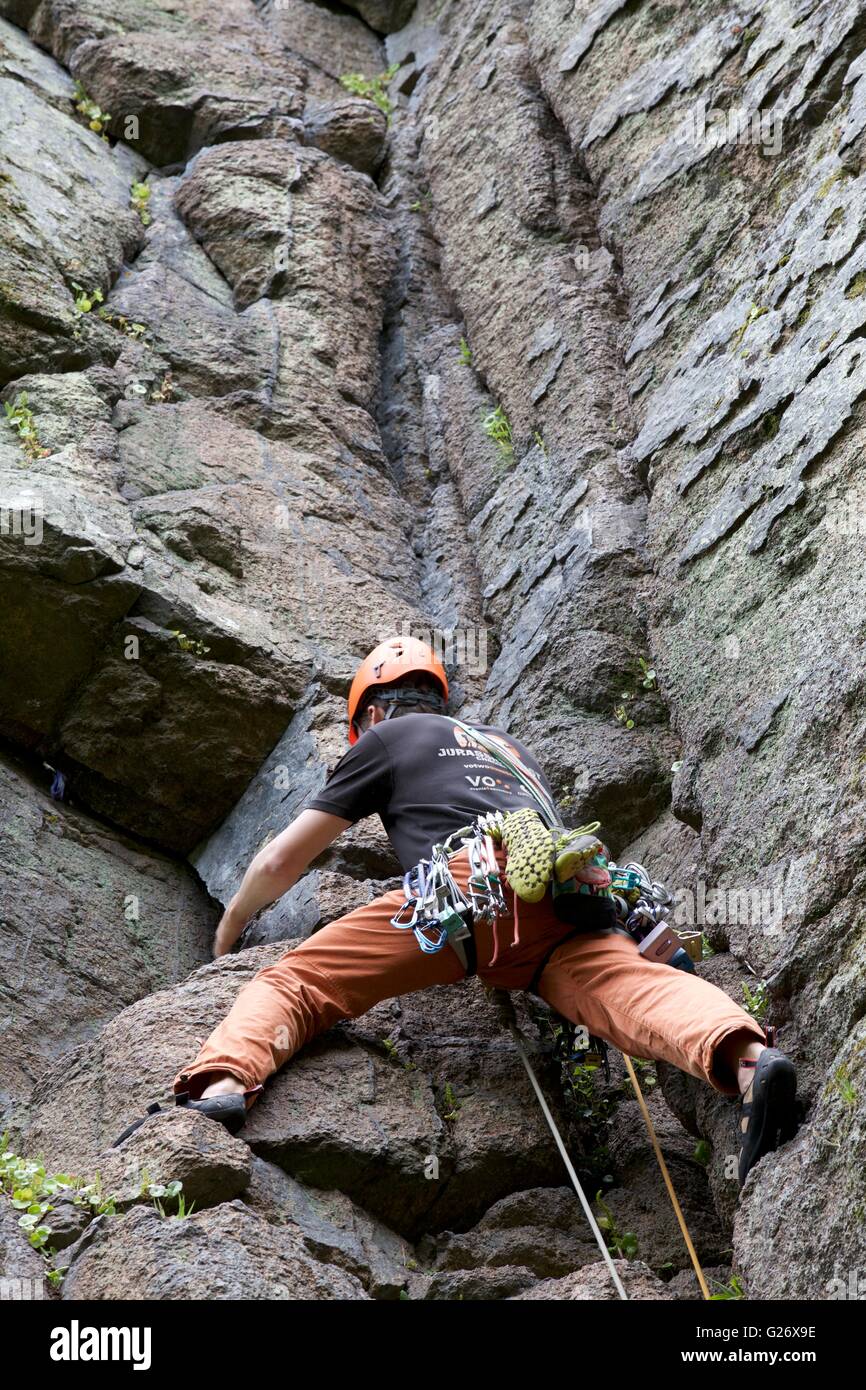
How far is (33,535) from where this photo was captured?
638cm

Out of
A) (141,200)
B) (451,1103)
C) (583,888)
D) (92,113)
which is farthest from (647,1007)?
(92,113)

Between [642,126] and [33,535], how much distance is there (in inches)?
174

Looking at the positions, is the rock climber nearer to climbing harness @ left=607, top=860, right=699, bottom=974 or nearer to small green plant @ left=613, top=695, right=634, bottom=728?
climbing harness @ left=607, top=860, right=699, bottom=974

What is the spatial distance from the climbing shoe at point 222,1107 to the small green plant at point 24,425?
3.92 meters

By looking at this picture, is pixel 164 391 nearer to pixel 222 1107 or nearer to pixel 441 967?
pixel 441 967

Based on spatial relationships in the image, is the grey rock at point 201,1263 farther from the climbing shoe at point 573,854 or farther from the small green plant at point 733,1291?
the climbing shoe at point 573,854

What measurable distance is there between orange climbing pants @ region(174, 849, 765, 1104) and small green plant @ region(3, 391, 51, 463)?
11.6 feet

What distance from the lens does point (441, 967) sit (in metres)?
4.74

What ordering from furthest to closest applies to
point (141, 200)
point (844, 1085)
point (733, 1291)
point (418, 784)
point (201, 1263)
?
point (141, 200) → point (418, 784) → point (733, 1291) → point (844, 1085) → point (201, 1263)

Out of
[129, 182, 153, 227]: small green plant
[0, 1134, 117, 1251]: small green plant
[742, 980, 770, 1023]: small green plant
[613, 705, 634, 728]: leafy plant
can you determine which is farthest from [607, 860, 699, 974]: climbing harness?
[129, 182, 153, 227]: small green plant

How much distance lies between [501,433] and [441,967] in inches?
180

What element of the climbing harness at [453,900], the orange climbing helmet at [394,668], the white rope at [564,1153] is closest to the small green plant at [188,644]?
the orange climbing helmet at [394,668]
